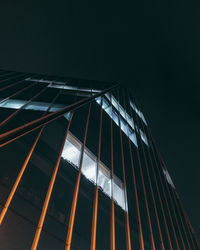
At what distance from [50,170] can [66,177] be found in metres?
0.49

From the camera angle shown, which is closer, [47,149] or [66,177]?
[66,177]

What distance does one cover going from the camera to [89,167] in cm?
427

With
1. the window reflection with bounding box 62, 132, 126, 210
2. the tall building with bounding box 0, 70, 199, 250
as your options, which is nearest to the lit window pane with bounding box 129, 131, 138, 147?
the tall building with bounding box 0, 70, 199, 250

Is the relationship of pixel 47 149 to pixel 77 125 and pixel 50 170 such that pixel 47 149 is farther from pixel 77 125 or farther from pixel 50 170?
pixel 77 125

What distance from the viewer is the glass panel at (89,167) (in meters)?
4.12

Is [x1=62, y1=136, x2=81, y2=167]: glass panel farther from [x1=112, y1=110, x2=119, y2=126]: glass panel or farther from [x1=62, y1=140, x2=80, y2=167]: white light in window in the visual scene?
[x1=112, y1=110, x2=119, y2=126]: glass panel

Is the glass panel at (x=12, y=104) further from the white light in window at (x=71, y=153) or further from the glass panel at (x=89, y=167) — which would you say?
the glass panel at (x=89, y=167)

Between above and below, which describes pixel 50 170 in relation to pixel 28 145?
below

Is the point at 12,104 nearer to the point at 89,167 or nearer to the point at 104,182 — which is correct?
the point at 89,167

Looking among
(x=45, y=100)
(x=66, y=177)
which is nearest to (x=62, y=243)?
(x=66, y=177)

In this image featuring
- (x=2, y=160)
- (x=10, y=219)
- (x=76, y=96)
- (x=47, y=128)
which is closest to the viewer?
(x=10, y=219)

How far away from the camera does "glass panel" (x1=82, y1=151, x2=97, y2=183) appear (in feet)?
13.5

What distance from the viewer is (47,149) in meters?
4.56

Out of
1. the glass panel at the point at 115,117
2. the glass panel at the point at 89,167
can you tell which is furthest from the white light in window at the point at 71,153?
the glass panel at the point at 115,117
